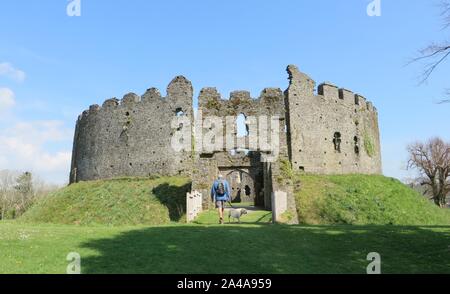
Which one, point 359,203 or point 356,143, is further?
point 356,143

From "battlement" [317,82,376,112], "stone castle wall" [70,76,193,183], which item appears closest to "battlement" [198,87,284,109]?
"stone castle wall" [70,76,193,183]

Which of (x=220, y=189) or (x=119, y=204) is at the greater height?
(x=220, y=189)

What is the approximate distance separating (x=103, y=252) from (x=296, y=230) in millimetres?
5996

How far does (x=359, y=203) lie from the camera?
2564 centimetres

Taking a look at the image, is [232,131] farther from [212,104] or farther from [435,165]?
[435,165]

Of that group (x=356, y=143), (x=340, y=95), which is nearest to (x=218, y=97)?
(x=340, y=95)

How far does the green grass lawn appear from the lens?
7.90 m

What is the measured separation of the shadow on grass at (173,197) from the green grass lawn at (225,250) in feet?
38.0

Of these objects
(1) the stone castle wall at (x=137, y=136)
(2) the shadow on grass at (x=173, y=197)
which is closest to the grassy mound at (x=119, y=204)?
(2) the shadow on grass at (x=173, y=197)

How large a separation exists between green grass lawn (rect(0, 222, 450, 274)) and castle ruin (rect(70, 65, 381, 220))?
48.9 feet

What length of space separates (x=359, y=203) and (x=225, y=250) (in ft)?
62.3

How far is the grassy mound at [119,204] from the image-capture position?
2372 cm
